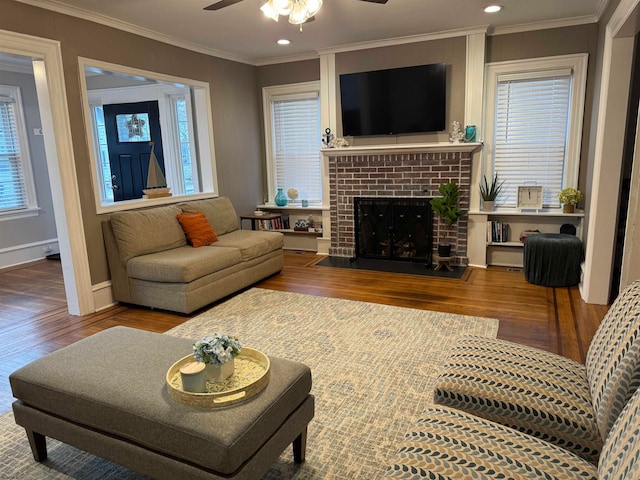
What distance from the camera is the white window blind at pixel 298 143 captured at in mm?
6109

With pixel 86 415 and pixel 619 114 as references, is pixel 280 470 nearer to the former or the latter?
pixel 86 415

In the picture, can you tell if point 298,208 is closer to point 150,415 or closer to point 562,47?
point 562,47

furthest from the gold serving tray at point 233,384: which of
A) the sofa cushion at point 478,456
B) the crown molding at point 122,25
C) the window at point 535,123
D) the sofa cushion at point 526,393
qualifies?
the window at point 535,123

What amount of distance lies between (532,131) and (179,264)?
4079mm

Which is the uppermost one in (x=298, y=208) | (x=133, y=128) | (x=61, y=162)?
(x=133, y=128)

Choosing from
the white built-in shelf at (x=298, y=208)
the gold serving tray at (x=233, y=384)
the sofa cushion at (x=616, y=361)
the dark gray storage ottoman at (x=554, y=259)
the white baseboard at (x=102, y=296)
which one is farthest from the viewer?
the white built-in shelf at (x=298, y=208)

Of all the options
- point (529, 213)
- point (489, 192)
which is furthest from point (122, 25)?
point (529, 213)

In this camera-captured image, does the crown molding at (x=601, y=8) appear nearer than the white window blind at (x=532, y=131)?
Yes

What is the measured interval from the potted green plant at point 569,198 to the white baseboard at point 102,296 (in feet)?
15.8

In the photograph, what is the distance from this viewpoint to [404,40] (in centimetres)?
511

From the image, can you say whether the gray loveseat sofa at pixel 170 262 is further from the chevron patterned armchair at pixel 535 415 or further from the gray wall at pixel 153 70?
the chevron patterned armchair at pixel 535 415

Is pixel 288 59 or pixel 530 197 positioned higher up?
pixel 288 59

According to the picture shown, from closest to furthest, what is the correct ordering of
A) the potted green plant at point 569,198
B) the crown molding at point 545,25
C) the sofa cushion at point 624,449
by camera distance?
the sofa cushion at point 624,449, the crown molding at point 545,25, the potted green plant at point 569,198

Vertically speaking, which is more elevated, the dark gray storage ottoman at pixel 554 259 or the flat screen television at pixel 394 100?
the flat screen television at pixel 394 100
